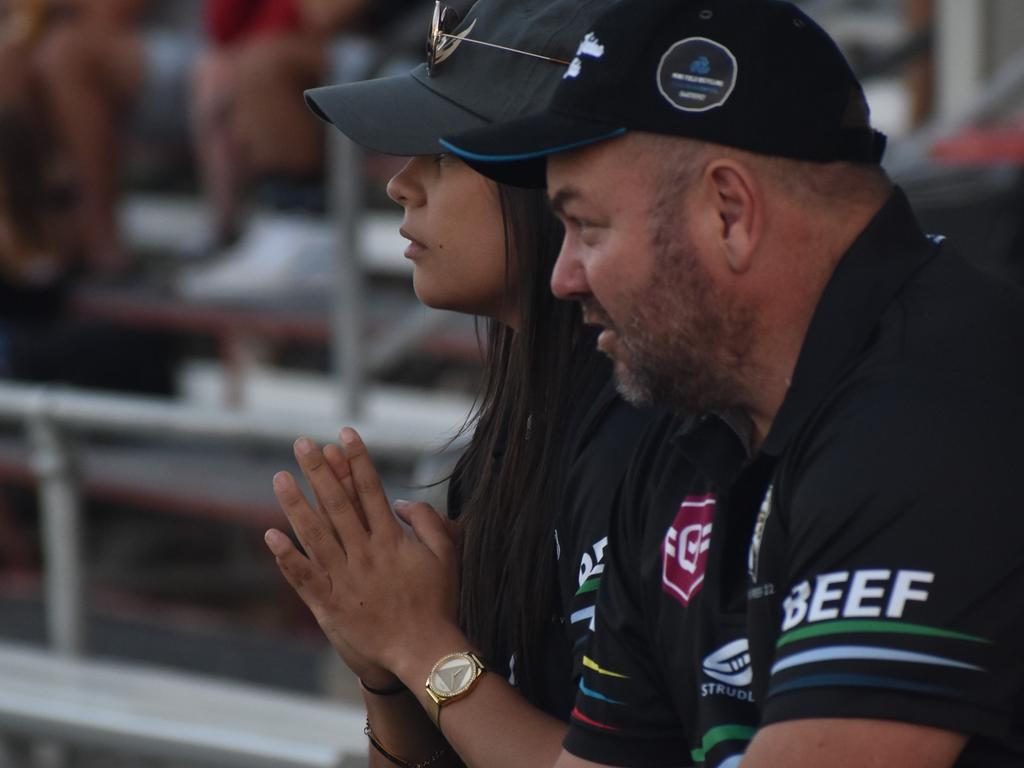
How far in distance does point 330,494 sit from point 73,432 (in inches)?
80.4

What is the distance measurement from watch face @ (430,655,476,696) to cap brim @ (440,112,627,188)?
19.6 inches

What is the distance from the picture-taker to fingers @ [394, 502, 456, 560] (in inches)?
68.6

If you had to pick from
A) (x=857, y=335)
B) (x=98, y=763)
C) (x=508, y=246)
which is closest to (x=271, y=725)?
(x=98, y=763)

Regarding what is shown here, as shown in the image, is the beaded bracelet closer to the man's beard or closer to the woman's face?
the woman's face

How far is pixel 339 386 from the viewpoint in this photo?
4469 mm

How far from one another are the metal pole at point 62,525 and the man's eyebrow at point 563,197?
235 cm

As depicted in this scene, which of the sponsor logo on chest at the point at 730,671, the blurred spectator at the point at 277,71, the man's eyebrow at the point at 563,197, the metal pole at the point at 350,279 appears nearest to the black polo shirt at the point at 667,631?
the sponsor logo on chest at the point at 730,671

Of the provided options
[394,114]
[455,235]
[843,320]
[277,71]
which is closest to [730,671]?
[843,320]

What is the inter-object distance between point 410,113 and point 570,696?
67 cm

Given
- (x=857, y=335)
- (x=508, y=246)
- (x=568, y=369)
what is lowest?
(x=568, y=369)

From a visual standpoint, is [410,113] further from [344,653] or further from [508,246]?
[344,653]

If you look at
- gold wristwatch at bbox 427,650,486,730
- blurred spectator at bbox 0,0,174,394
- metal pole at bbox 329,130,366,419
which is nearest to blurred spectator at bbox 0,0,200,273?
blurred spectator at bbox 0,0,174,394

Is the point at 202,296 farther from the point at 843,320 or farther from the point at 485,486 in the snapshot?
the point at 843,320

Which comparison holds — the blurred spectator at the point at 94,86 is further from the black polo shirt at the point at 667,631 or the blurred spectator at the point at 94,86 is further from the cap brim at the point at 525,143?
the black polo shirt at the point at 667,631
